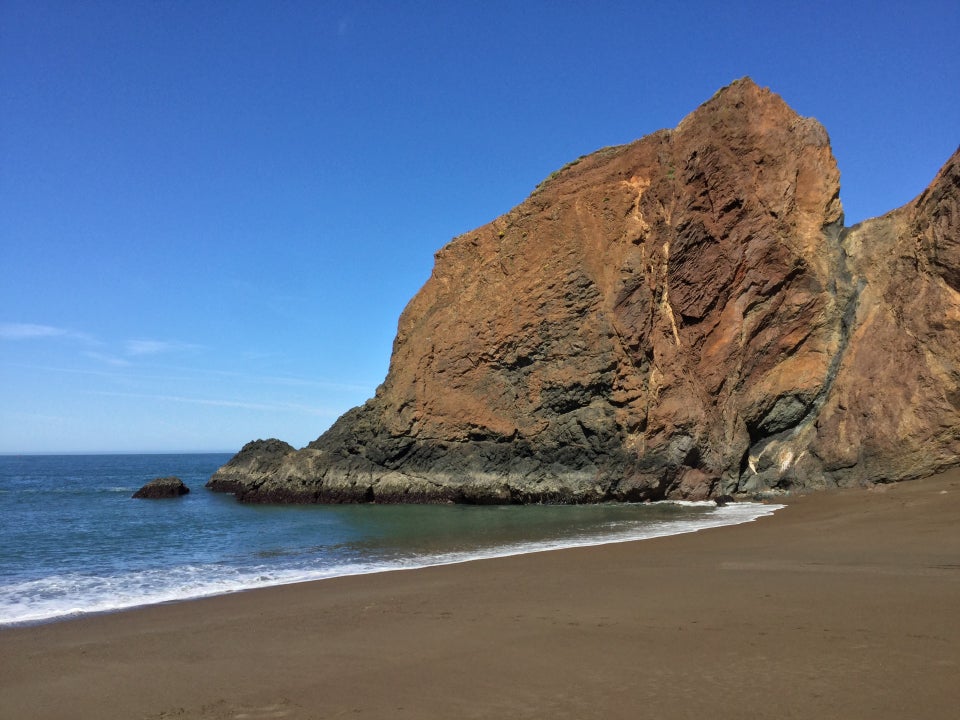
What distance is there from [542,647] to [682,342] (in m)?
20.9

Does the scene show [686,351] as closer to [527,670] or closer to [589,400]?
[589,400]

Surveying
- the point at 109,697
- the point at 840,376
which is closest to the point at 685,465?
the point at 840,376

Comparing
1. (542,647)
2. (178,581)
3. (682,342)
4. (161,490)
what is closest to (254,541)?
(178,581)

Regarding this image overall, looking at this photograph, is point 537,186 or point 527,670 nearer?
point 527,670

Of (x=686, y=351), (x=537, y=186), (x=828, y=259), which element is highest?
(x=537, y=186)

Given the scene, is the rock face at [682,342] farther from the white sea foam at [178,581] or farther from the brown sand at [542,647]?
the brown sand at [542,647]

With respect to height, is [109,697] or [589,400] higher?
[589,400]

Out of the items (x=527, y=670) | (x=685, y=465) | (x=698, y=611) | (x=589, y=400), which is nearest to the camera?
(x=527, y=670)

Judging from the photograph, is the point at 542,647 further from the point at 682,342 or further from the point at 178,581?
the point at 682,342

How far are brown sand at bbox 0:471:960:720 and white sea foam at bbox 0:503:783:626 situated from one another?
1.02 meters

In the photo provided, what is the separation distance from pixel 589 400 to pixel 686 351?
4.30 m

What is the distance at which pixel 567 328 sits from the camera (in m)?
27.3

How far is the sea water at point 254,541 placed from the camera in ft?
35.7

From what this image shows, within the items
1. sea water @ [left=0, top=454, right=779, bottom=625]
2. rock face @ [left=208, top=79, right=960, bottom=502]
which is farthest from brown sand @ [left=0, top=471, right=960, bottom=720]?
rock face @ [left=208, top=79, right=960, bottom=502]
